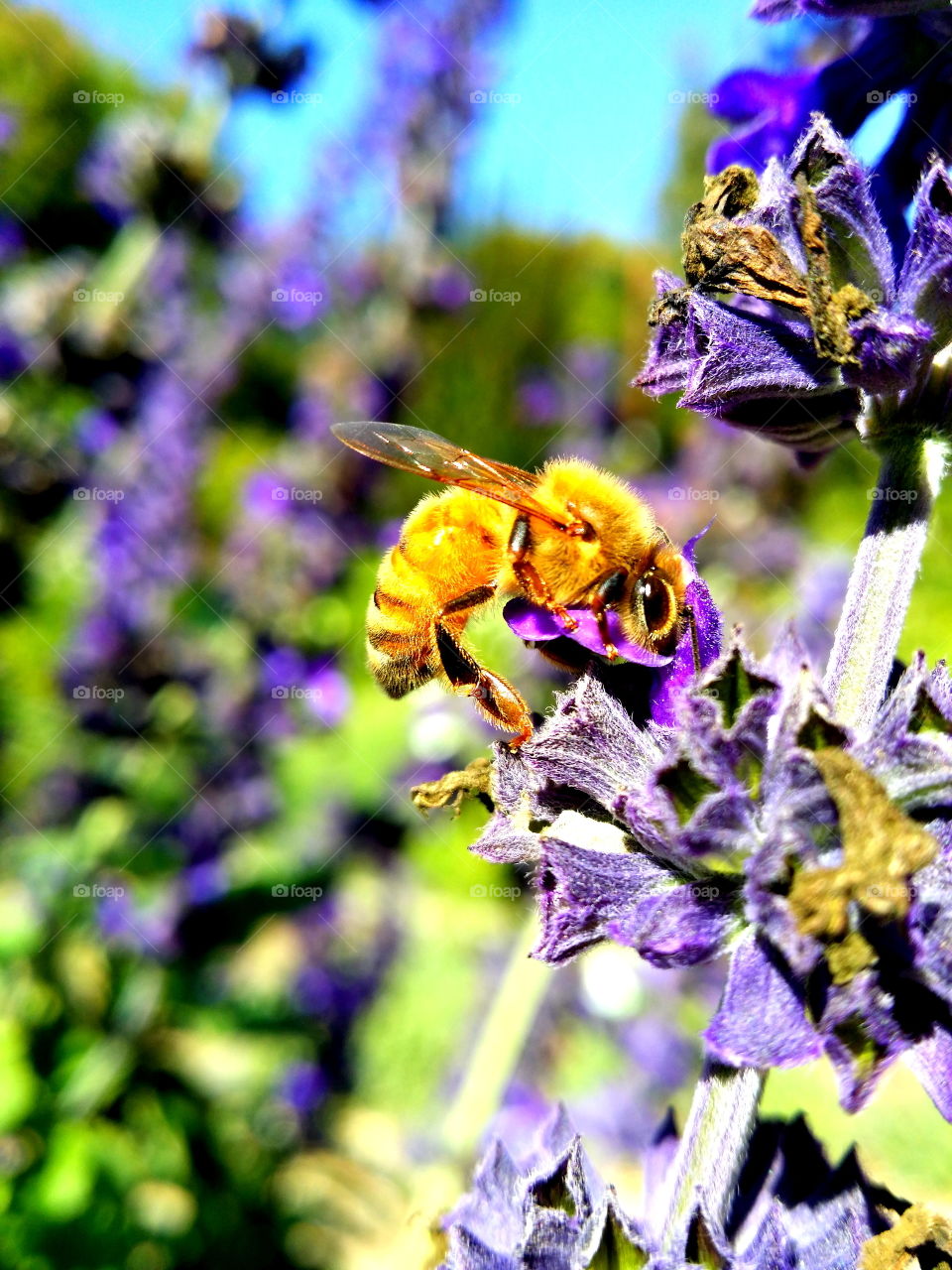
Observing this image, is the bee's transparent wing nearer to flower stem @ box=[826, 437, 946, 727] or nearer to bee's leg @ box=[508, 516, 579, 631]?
bee's leg @ box=[508, 516, 579, 631]

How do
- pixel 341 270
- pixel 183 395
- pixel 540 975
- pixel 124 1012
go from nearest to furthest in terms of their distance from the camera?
pixel 540 975 → pixel 124 1012 → pixel 183 395 → pixel 341 270

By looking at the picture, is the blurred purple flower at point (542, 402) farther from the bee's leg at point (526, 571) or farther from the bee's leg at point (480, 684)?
the bee's leg at point (526, 571)

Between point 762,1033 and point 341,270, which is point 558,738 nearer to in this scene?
point 762,1033

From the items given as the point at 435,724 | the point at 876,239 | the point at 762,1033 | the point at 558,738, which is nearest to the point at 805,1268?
the point at 762,1033

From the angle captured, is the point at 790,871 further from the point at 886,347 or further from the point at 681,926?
the point at 886,347

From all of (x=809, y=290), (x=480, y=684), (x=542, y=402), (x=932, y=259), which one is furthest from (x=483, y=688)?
(x=542, y=402)

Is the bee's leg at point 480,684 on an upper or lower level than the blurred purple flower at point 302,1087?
upper

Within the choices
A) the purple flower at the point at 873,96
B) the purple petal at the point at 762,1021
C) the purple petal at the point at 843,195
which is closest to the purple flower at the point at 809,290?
the purple petal at the point at 843,195
